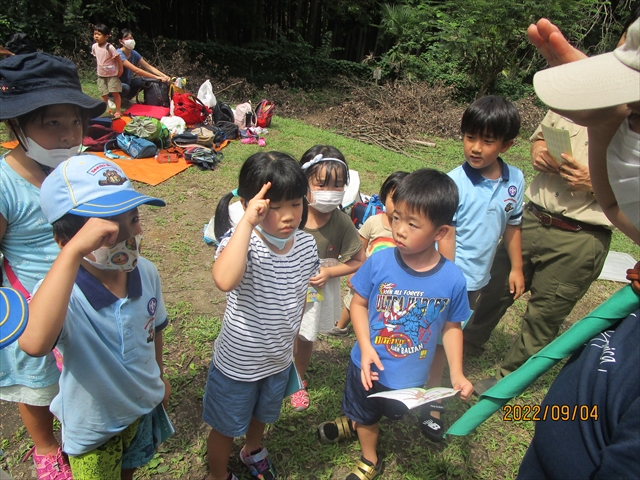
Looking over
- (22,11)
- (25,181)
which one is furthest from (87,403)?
(22,11)

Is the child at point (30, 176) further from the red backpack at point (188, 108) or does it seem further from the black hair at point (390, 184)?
the red backpack at point (188, 108)

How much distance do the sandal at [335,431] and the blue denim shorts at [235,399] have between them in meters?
0.69

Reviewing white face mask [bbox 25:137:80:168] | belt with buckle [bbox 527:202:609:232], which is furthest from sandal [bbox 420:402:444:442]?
white face mask [bbox 25:137:80:168]

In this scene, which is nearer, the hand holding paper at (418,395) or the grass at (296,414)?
the hand holding paper at (418,395)

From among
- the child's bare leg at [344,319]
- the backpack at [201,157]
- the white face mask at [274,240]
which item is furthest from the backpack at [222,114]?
the white face mask at [274,240]

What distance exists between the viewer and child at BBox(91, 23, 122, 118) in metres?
8.05

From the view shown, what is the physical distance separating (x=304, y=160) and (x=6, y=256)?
1.59 meters

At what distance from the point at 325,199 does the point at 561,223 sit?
4.96 ft

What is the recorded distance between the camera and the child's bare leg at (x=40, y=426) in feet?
6.24

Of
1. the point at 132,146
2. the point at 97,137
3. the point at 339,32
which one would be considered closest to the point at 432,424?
the point at 132,146

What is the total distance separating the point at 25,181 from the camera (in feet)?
5.82

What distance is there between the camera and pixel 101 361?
1.50 m

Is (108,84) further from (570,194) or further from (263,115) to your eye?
(570,194)

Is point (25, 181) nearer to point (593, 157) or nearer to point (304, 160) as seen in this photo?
point (304, 160)
